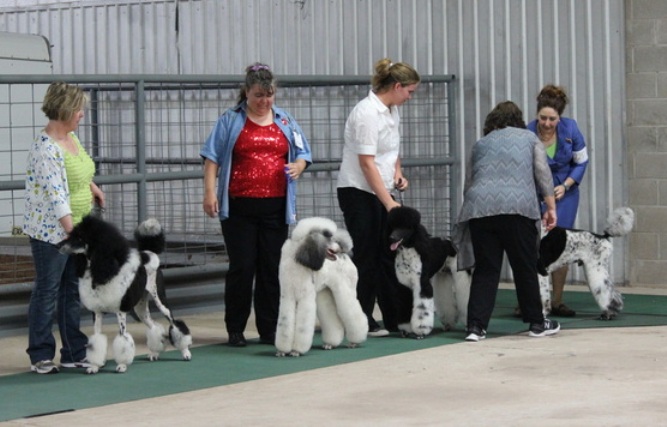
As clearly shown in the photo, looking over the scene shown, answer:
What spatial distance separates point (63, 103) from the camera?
7312mm

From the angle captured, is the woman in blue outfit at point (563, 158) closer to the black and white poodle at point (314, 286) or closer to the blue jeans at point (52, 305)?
the black and white poodle at point (314, 286)

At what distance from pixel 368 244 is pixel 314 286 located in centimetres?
81

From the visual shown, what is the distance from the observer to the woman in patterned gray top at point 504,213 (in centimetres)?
852

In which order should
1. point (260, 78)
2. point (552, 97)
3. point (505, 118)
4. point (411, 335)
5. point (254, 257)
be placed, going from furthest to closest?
point (552, 97)
point (411, 335)
point (505, 118)
point (254, 257)
point (260, 78)

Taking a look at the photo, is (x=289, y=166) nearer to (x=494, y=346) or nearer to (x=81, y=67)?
(x=494, y=346)

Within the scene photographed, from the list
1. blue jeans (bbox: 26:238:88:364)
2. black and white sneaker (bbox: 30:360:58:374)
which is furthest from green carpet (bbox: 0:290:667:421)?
blue jeans (bbox: 26:238:88:364)

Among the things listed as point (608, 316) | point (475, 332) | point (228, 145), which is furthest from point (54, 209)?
point (608, 316)

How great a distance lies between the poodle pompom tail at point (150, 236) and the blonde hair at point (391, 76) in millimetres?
1739

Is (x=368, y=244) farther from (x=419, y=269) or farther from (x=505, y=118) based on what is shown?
(x=505, y=118)

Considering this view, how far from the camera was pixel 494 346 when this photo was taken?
8391mm

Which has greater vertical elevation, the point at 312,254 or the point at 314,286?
the point at 312,254

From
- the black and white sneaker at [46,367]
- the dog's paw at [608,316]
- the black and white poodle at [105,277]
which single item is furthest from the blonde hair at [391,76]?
the black and white sneaker at [46,367]

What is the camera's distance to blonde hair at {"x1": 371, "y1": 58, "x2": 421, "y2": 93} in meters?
8.71

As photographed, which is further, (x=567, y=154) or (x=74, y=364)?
(x=567, y=154)
